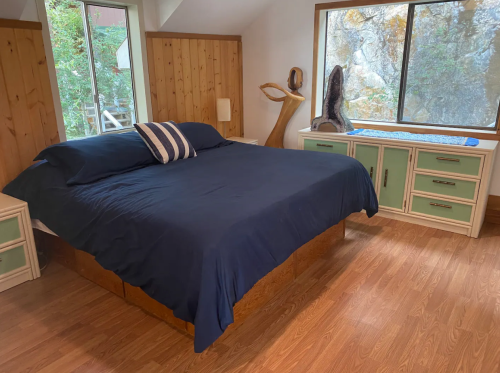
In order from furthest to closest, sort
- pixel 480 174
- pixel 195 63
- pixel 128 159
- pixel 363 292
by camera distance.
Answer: pixel 195 63, pixel 480 174, pixel 128 159, pixel 363 292

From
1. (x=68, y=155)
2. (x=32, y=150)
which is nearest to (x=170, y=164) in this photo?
(x=68, y=155)

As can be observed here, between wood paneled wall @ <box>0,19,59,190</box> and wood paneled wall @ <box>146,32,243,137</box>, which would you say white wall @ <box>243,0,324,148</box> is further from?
wood paneled wall @ <box>0,19,59,190</box>

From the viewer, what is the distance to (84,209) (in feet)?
7.15

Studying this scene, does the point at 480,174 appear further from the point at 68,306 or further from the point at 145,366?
the point at 68,306

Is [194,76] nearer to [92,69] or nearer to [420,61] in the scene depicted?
[92,69]

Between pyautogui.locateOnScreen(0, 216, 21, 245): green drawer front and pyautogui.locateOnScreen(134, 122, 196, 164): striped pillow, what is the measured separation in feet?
3.33

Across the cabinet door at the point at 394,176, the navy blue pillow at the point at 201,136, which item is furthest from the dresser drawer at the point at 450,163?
the navy blue pillow at the point at 201,136

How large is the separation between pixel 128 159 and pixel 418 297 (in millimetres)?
2120

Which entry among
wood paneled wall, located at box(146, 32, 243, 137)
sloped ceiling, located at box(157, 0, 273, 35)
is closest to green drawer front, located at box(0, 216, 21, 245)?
wood paneled wall, located at box(146, 32, 243, 137)

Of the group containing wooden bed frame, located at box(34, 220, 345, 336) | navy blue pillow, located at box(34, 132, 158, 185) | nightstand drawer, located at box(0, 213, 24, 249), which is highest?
navy blue pillow, located at box(34, 132, 158, 185)

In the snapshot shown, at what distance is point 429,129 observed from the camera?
355cm

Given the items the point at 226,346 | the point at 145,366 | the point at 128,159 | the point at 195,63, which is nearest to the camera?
the point at 145,366

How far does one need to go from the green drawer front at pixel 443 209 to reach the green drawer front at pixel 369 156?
0.42 metres

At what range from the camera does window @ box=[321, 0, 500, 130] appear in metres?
3.30
